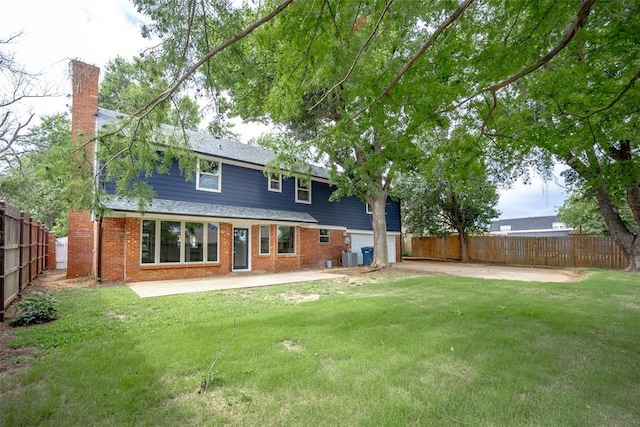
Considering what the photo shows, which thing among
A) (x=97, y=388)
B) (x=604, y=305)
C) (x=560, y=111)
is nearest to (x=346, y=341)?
(x=97, y=388)

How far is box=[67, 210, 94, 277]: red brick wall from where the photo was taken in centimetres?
1170

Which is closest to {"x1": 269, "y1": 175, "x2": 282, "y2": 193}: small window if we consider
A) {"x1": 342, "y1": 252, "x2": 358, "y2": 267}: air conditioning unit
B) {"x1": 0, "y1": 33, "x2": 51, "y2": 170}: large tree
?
{"x1": 342, "y1": 252, "x2": 358, "y2": 267}: air conditioning unit

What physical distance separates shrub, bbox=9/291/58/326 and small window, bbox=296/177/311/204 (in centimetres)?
1118

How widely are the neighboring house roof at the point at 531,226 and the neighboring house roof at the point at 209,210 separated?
27863 mm

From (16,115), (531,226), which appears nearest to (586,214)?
(531,226)

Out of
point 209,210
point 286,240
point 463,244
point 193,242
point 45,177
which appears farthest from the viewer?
point 463,244

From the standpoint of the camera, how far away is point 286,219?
46.6ft

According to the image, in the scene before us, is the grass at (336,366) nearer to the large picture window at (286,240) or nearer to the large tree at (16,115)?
the large picture window at (286,240)

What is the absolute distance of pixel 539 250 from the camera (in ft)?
55.0

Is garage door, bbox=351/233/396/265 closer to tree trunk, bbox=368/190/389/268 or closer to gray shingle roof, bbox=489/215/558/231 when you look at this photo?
tree trunk, bbox=368/190/389/268

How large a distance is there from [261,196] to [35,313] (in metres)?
9.77

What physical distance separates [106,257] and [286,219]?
22.2 ft

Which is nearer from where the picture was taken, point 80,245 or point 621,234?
point 80,245

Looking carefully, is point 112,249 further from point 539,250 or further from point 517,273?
point 539,250
